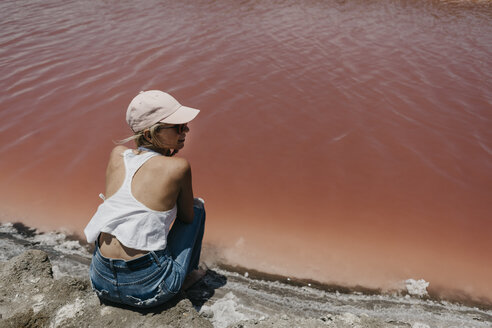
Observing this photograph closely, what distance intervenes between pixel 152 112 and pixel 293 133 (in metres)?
2.39

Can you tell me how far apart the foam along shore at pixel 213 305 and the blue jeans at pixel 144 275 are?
186 millimetres

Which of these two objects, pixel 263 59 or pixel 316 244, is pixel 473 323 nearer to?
pixel 316 244

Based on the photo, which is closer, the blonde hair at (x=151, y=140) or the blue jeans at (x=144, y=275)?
the blue jeans at (x=144, y=275)

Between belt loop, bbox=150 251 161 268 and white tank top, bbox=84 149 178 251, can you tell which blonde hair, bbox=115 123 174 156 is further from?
belt loop, bbox=150 251 161 268

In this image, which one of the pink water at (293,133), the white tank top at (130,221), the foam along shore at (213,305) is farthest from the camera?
the pink water at (293,133)

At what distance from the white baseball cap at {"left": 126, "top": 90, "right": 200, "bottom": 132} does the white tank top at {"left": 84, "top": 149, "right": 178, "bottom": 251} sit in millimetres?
226

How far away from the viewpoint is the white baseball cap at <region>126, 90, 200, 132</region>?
1.81 metres

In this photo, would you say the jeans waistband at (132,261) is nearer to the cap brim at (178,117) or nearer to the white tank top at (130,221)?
the white tank top at (130,221)

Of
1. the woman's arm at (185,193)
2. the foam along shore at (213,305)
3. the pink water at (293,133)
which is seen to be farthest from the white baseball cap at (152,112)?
the pink water at (293,133)

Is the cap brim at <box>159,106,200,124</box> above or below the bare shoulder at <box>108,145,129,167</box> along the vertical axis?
above

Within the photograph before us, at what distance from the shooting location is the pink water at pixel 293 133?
280 cm

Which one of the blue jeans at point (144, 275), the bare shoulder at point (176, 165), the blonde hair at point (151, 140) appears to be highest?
the blonde hair at point (151, 140)

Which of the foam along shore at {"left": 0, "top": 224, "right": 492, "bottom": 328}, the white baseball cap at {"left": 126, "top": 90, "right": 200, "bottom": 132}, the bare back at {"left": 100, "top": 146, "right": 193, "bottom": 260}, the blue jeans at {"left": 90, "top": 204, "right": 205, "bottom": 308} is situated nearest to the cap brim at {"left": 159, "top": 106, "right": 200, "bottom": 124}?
the white baseball cap at {"left": 126, "top": 90, "right": 200, "bottom": 132}

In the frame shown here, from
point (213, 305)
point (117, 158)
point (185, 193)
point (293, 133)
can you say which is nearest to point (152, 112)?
point (117, 158)
